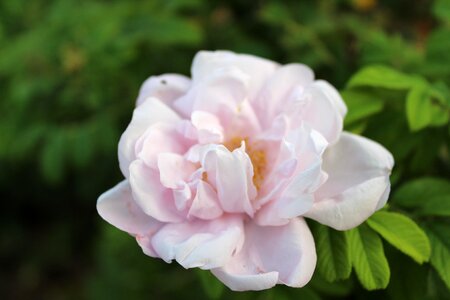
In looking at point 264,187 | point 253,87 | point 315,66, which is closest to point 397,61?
point 315,66

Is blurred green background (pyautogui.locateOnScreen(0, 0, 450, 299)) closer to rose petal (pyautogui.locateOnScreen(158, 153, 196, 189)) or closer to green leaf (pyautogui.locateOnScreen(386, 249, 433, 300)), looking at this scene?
green leaf (pyautogui.locateOnScreen(386, 249, 433, 300))

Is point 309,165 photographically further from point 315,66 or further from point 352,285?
point 315,66

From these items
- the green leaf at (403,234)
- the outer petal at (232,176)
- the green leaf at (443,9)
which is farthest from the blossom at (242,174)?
the green leaf at (443,9)

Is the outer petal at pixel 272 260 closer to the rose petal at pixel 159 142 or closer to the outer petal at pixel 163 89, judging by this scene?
the rose petal at pixel 159 142

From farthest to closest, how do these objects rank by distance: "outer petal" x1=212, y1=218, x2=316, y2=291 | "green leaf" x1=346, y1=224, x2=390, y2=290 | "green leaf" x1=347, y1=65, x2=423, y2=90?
"green leaf" x1=347, y1=65, x2=423, y2=90
"green leaf" x1=346, y1=224, x2=390, y2=290
"outer petal" x1=212, y1=218, x2=316, y2=291

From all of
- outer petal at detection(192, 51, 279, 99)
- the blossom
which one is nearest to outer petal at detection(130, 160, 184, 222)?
the blossom

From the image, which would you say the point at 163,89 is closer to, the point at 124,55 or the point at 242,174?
the point at 242,174
